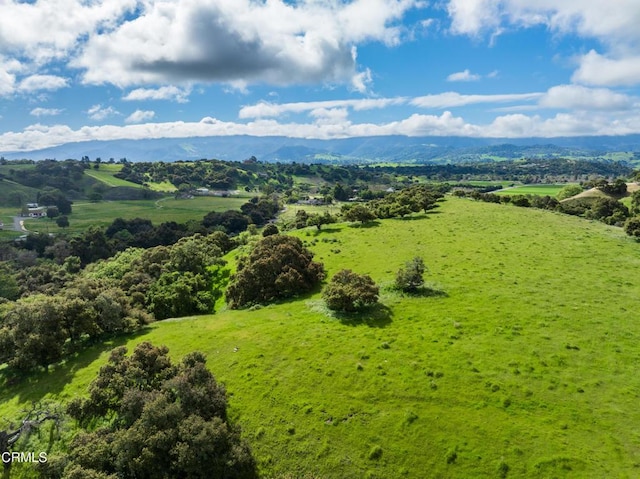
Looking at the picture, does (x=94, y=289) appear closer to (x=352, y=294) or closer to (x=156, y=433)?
(x=156, y=433)

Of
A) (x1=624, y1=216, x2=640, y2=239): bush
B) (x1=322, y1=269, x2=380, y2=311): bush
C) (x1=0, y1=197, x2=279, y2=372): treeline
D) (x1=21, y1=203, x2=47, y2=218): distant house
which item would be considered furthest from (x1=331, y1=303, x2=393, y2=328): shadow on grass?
(x1=21, y1=203, x2=47, y2=218): distant house

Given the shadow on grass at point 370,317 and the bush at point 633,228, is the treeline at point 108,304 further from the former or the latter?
the bush at point 633,228

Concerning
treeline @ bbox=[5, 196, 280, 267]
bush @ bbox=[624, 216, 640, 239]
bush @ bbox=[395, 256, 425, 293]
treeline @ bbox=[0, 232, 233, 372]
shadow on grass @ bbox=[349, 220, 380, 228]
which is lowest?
treeline @ bbox=[5, 196, 280, 267]

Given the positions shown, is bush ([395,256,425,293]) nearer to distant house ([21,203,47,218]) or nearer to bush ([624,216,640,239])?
bush ([624,216,640,239])

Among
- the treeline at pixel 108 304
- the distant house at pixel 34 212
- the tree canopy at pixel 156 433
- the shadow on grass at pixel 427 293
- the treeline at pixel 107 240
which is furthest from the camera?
the distant house at pixel 34 212

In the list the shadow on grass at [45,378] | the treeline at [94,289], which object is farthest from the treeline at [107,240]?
the shadow on grass at [45,378]

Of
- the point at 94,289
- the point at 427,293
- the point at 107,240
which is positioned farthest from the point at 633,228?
the point at 107,240
